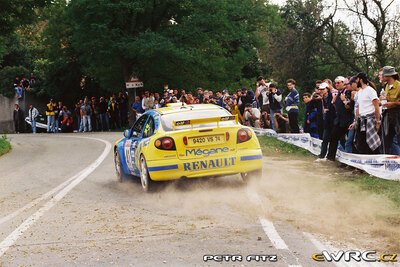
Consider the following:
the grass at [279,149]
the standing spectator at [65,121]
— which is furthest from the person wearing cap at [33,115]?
the grass at [279,149]

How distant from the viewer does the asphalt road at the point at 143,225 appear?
20.8 ft

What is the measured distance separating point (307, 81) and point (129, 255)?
40.0m

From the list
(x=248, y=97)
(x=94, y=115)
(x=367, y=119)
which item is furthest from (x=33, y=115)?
(x=367, y=119)

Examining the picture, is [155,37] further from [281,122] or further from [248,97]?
[281,122]

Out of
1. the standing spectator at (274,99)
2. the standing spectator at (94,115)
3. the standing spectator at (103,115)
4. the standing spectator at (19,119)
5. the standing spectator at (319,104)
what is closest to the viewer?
the standing spectator at (319,104)

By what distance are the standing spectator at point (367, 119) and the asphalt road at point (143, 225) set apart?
1796 millimetres

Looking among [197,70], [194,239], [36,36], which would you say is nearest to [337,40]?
[197,70]

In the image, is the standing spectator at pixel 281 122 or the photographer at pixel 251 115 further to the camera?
the photographer at pixel 251 115

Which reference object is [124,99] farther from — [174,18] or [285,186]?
[285,186]

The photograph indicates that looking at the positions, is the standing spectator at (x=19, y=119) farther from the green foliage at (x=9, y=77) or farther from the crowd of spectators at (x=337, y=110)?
the crowd of spectators at (x=337, y=110)

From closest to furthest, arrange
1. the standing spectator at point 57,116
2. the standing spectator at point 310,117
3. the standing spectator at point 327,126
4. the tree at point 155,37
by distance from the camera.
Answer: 1. the standing spectator at point 327,126
2. the standing spectator at point 310,117
3. the tree at point 155,37
4. the standing spectator at point 57,116

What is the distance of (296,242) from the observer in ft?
21.9

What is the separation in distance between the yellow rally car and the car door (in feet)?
1.11

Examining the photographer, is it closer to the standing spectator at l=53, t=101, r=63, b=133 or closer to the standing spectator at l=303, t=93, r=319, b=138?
the standing spectator at l=303, t=93, r=319, b=138
